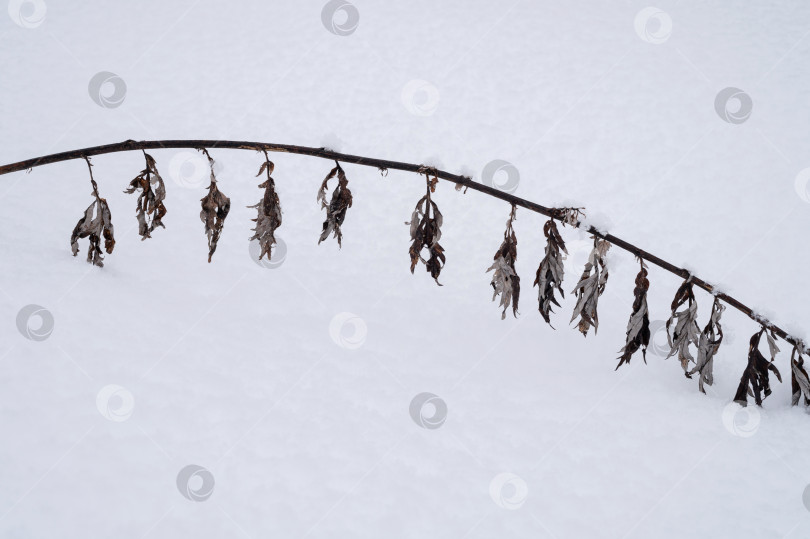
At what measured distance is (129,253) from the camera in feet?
11.0

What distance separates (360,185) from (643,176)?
2.87 meters

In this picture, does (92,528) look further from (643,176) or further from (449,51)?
(449,51)

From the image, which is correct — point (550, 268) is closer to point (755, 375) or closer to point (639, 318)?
point (639, 318)

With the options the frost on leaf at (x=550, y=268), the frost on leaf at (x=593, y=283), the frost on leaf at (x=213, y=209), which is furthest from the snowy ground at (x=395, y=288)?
the frost on leaf at (x=213, y=209)

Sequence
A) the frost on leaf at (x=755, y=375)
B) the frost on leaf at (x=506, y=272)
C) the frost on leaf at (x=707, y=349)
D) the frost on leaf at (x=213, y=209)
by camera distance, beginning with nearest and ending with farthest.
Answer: the frost on leaf at (x=506, y=272) → the frost on leaf at (x=213, y=209) → the frost on leaf at (x=707, y=349) → the frost on leaf at (x=755, y=375)

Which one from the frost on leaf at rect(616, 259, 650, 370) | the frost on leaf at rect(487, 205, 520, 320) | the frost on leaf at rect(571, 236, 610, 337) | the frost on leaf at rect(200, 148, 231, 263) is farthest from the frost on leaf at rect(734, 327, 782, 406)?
the frost on leaf at rect(200, 148, 231, 263)

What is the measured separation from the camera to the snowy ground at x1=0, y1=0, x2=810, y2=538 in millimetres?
1758

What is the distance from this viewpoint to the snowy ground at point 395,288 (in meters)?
1.76

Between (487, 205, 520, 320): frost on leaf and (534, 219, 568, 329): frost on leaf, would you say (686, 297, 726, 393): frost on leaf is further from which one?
(487, 205, 520, 320): frost on leaf

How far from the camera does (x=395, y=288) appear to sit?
143 inches

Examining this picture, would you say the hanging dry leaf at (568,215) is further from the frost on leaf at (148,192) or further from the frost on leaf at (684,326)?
the frost on leaf at (148,192)

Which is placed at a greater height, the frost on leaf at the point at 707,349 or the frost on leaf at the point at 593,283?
the frost on leaf at the point at 707,349

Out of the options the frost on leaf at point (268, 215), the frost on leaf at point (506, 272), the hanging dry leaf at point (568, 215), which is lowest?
the frost on leaf at point (268, 215)

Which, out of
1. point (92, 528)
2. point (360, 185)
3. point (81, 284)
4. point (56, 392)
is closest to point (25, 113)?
point (360, 185)
